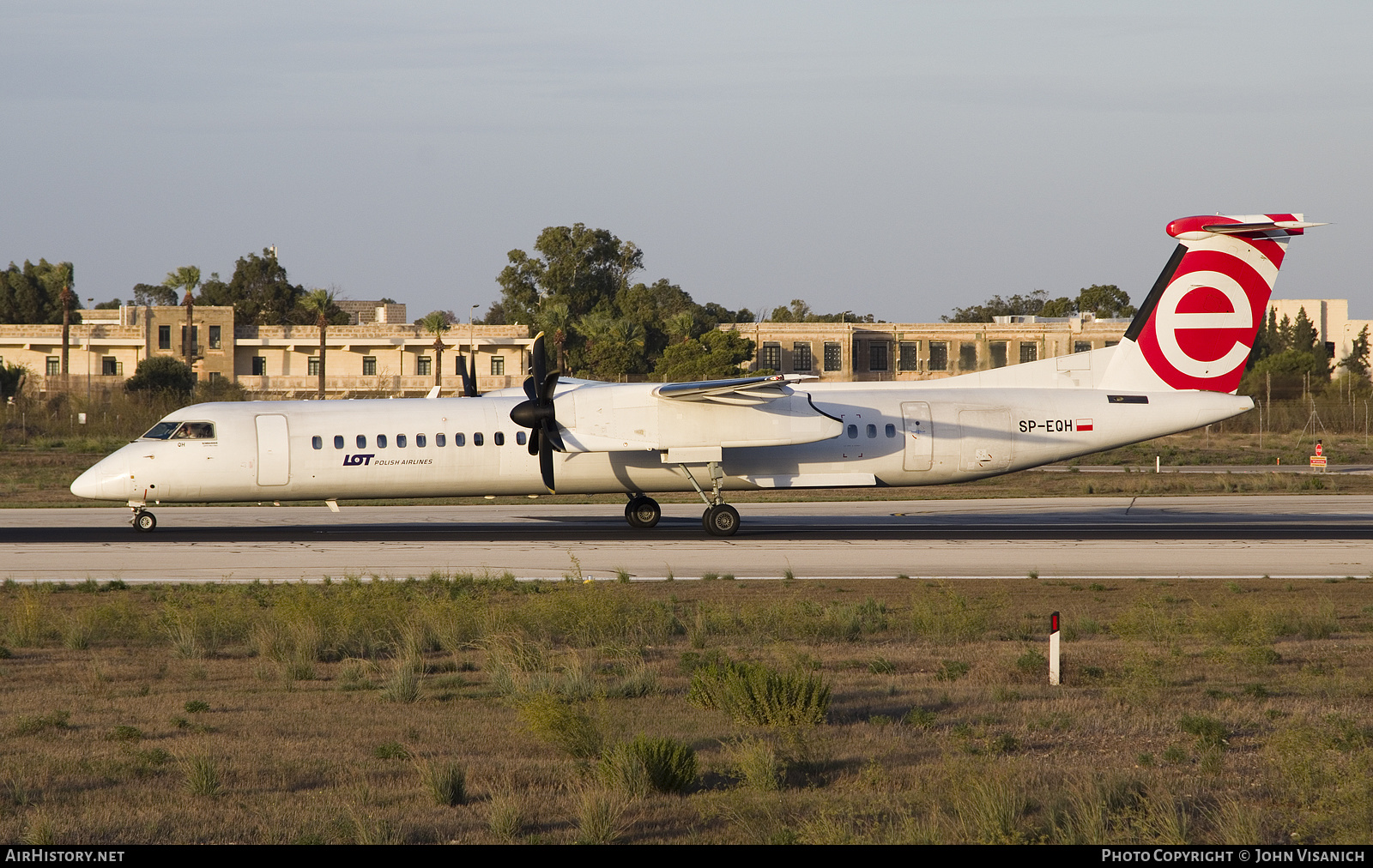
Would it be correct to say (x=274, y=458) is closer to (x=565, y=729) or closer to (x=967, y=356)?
(x=565, y=729)

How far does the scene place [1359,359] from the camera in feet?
343

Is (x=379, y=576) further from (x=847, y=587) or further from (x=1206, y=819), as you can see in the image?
(x=1206, y=819)

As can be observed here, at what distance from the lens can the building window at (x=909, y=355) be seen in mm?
91438

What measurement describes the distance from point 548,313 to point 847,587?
238ft

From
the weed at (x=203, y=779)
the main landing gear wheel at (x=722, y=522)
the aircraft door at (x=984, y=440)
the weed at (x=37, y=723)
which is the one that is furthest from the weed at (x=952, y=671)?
the aircraft door at (x=984, y=440)

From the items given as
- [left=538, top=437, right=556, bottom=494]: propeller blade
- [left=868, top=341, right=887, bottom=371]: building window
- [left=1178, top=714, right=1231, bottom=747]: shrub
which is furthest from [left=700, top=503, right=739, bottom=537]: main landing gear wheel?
[left=868, top=341, right=887, bottom=371]: building window

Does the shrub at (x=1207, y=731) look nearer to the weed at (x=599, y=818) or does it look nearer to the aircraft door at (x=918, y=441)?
the weed at (x=599, y=818)

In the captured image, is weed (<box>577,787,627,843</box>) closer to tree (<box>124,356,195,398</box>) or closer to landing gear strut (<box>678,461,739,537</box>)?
landing gear strut (<box>678,461,739,537</box>)

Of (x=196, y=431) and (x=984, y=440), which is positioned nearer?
(x=196, y=431)

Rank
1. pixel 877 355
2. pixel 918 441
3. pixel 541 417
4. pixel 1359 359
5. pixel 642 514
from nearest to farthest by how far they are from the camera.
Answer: pixel 541 417 < pixel 918 441 < pixel 642 514 < pixel 877 355 < pixel 1359 359

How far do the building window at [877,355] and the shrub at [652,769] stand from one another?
85033 millimetres

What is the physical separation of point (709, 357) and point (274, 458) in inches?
2216

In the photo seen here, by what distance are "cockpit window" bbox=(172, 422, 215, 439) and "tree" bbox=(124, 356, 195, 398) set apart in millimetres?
49700

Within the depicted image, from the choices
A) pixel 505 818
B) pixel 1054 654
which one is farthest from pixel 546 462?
pixel 505 818
